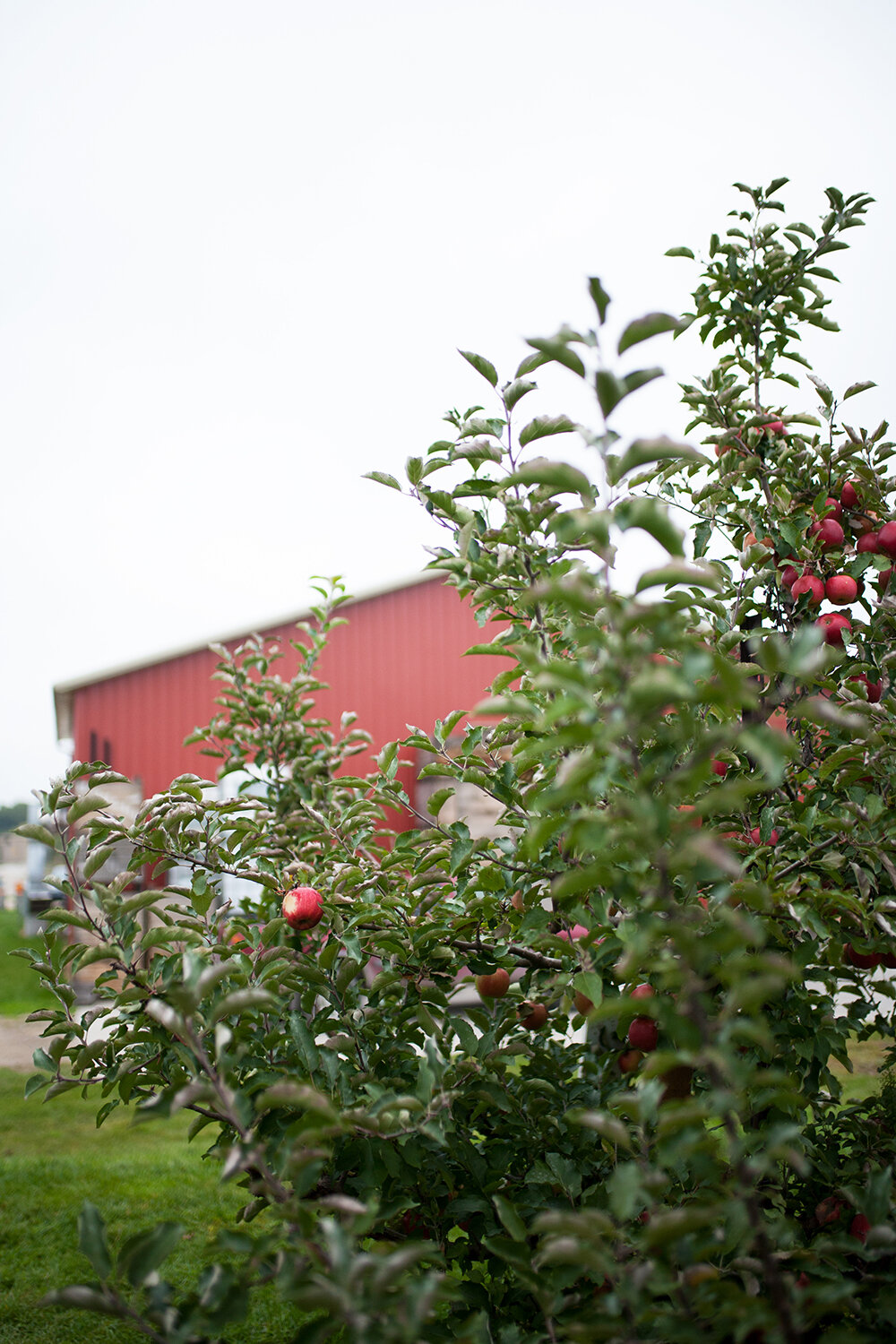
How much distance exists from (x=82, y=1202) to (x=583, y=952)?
308cm

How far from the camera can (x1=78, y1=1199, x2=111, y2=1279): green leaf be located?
0.97 metres

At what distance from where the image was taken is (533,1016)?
6.88ft

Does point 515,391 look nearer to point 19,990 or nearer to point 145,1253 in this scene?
point 145,1253

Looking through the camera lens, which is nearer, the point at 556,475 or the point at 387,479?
the point at 556,475

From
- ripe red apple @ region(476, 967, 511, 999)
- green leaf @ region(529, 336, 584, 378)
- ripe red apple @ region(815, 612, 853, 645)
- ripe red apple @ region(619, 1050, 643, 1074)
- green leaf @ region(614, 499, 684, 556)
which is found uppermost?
green leaf @ region(529, 336, 584, 378)

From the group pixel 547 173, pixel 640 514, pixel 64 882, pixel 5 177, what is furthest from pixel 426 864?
pixel 5 177

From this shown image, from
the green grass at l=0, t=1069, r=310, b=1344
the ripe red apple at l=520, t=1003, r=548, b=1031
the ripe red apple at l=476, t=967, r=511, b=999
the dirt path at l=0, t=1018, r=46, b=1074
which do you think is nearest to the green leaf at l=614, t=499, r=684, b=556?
the ripe red apple at l=476, t=967, r=511, b=999

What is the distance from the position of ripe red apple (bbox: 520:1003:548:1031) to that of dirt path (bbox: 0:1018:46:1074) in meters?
5.39

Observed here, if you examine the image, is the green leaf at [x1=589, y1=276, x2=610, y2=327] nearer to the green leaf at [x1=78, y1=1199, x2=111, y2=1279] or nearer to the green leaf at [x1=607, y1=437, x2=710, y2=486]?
the green leaf at [x1=607, y1=437, x2=710, y2=486]

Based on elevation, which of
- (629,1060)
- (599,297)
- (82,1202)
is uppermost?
(599,297)

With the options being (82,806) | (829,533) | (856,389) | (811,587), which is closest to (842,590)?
(811,587)

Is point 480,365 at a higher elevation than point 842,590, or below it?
higher

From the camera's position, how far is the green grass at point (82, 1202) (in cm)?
281

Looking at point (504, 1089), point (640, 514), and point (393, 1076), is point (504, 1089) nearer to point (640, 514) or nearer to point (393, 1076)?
point (393, 1076)
